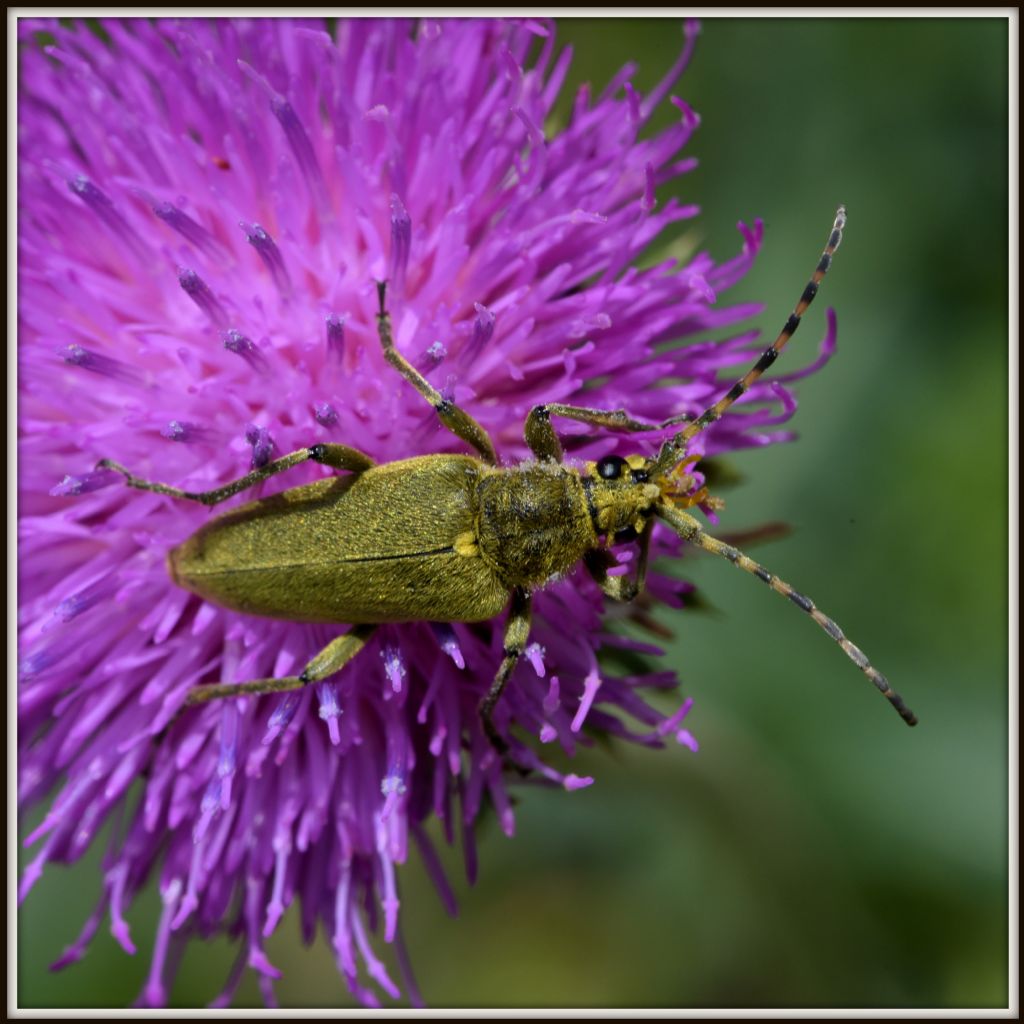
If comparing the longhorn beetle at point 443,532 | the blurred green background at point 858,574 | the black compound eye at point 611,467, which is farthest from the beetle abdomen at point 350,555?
the blurred green background at point 858,574

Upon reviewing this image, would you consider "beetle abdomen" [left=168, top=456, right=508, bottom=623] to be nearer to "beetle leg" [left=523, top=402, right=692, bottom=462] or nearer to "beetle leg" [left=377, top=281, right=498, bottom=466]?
"beetle leg" [left=377, top=281, right=498, bottom=466]

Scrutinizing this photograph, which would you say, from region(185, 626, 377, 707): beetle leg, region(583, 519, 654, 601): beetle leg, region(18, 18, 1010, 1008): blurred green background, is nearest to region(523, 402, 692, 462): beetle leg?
region(583, 519, 654, 601): beetle leg

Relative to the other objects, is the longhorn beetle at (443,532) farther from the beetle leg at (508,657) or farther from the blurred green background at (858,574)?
the blurred green background at (858,574)

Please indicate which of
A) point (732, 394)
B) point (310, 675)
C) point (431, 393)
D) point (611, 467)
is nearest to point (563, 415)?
point (611, 467)

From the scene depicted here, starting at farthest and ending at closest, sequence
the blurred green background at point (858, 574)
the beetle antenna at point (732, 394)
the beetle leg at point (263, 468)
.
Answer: the blurred green background at point (858, 574)
the beetle antenna at point (732, 394)
the beetle leg at point (263, 468)

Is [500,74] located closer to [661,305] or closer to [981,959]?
[661,305]
